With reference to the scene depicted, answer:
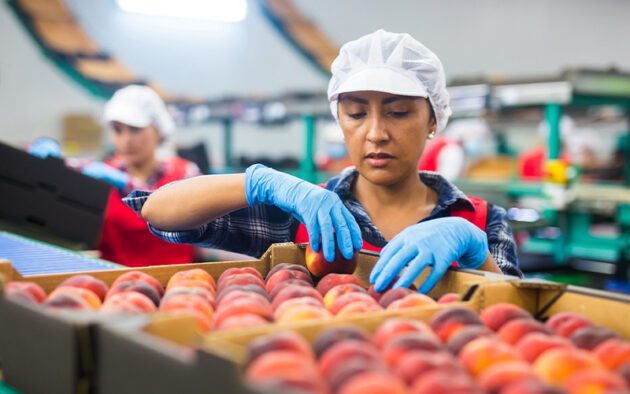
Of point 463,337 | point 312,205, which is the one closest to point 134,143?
point 312,205

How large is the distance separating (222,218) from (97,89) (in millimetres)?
8528

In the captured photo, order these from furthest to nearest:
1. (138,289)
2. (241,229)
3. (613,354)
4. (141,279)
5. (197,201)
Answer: (241,229) → (197,201) → (141,279) → (138,289) → (613,354)

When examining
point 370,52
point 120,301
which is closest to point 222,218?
point 370,52

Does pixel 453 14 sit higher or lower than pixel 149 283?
higher

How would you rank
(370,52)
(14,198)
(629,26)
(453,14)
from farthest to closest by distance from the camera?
(629,26) → (453,14) → (14,198) → (370,52)

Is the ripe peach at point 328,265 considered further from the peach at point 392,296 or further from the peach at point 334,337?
the peach at point 334,337

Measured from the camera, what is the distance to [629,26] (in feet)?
45.8

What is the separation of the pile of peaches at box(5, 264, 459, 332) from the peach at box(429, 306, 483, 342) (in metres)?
0.13

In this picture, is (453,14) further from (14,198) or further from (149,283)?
(149,283)

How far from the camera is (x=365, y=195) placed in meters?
2.29

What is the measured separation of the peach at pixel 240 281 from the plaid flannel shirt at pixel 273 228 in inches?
23.8

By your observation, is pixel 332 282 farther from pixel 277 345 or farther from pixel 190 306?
pixel 277 345

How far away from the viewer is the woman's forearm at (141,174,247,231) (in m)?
1.91

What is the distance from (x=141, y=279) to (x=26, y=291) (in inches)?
10.4
